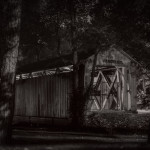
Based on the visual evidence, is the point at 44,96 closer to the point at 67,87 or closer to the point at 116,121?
the point at 67,87

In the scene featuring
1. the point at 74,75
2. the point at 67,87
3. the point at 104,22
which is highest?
the point at 104,22

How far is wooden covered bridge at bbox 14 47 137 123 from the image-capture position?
24.4 meters

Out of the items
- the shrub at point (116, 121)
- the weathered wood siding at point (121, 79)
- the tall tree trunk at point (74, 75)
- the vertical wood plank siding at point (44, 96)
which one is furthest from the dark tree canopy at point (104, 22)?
the shrub at point (116, 121)

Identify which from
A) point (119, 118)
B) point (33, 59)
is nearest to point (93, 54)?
point (119, 118)

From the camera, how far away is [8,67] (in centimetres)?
1231

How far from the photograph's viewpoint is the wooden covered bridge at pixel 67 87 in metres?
24.4

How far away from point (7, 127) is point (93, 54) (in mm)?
12750

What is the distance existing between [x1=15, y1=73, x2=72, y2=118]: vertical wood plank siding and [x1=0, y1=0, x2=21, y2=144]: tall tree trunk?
11.1 m

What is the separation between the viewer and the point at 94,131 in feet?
64.8

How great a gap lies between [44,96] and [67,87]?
278 cm

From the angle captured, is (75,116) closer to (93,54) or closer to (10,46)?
(93,54)

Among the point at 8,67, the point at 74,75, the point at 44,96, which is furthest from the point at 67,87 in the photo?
the point at 8,67

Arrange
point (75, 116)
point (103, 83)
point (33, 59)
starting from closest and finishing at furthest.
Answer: point (75, 116) → point (103, 83) → point (33, 59)

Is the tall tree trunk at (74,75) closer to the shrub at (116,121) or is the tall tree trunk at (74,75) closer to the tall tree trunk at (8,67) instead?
the shrub at (116,121)
